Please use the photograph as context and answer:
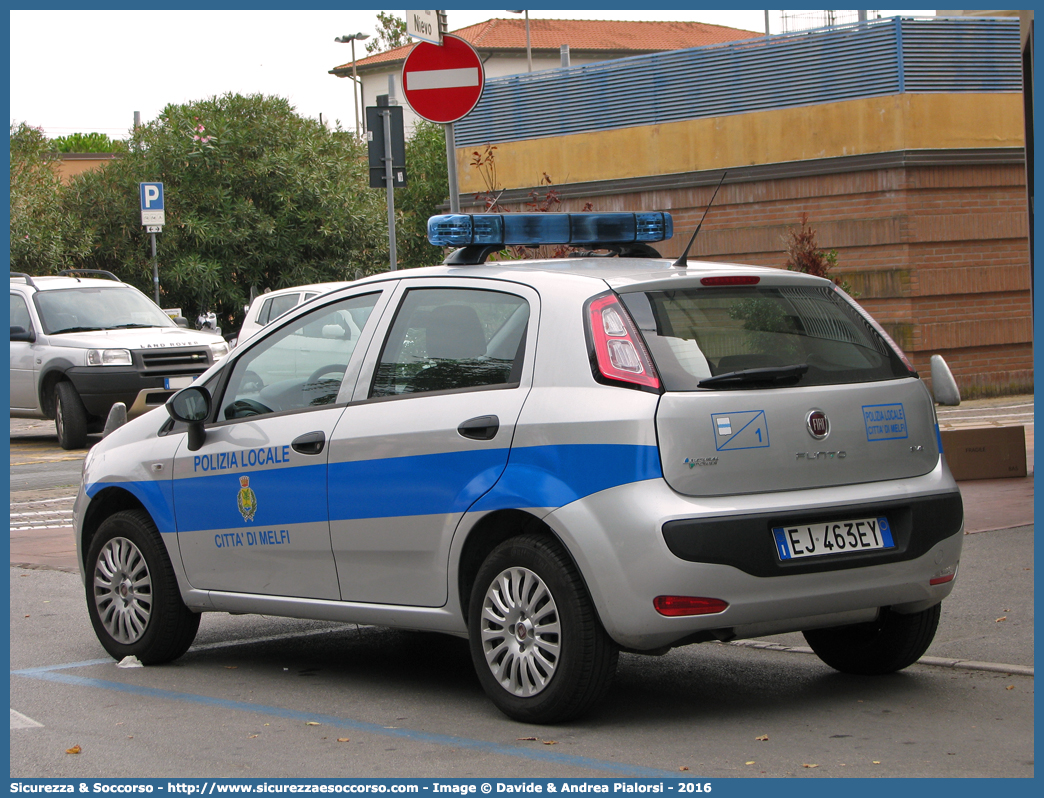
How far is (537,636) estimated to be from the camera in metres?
5.13

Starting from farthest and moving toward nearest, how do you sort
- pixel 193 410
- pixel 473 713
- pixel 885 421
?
pixel 193 410, pixel 473 713, pixel 885 421

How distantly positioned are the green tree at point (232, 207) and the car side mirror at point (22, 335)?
13.4 metres

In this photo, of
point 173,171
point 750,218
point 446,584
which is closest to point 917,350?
point 750,218

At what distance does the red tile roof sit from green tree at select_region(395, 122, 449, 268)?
115 feet

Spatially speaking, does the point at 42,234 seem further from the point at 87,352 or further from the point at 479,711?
the point at 479,711

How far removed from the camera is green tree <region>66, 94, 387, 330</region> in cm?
3291

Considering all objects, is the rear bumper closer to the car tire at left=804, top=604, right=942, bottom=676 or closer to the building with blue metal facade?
the car tire at left=804, top=604, right=942, bottom=676

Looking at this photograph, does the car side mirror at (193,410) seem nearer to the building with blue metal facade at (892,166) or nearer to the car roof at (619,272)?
the car roof at (619,272)

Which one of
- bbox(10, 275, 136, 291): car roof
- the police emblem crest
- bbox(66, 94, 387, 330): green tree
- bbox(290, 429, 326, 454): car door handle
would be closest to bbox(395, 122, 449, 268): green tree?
bbox(66, 94, 387, 330): green tree

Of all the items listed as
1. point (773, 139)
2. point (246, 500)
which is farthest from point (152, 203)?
point (246, 500)

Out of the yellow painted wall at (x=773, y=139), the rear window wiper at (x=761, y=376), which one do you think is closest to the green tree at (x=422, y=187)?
the yellow painted wall at (x=773, y=139)

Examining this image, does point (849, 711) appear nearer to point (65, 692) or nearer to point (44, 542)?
point (65, 692)

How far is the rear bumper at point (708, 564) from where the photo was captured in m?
4.85

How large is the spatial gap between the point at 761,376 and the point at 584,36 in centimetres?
9089
